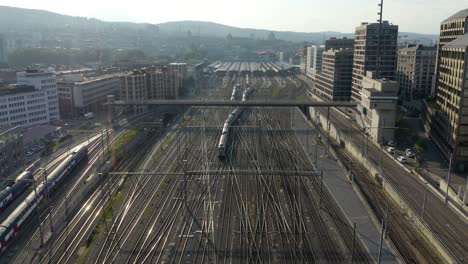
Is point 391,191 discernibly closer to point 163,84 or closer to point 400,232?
point 400,232

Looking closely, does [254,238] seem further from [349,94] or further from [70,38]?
[70,38]

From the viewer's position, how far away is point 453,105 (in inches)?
1010

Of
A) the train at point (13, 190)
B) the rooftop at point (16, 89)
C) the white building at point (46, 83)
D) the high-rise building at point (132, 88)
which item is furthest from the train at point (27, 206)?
the high-rise building at point (132, 88)

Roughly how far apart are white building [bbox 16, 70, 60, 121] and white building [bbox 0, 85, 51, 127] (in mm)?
1241

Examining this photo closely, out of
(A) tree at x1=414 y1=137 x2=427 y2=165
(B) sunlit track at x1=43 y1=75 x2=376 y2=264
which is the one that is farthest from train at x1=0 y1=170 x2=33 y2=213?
(A) tree at x1=414 y1=137 x2=427 y2=165

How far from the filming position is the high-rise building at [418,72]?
161 feet

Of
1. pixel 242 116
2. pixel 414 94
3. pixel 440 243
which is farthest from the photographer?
pixel 414 94

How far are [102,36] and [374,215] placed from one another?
488 feet

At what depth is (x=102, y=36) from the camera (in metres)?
150

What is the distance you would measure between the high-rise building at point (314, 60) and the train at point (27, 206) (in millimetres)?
49282

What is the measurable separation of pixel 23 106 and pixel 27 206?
1890 centimetres

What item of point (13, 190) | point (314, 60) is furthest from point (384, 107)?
point (314, 60)

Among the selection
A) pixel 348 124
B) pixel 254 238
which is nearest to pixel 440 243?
pixel 254 238

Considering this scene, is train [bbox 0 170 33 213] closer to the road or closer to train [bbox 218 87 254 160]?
train [bbox 218 87 254 160]
